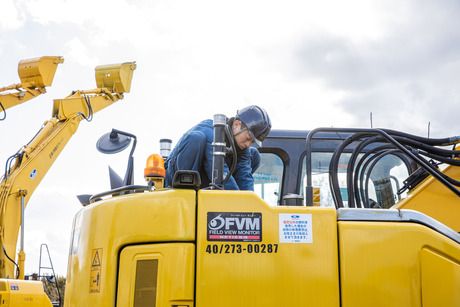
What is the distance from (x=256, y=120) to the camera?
3990 millimetres

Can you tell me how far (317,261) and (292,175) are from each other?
229cm

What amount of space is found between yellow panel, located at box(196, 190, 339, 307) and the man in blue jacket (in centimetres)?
76

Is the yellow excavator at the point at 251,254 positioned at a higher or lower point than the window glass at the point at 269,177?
lower

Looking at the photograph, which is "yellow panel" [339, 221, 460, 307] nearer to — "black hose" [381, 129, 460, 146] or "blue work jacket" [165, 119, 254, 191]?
"black hose" [381, 129, 460, 146]

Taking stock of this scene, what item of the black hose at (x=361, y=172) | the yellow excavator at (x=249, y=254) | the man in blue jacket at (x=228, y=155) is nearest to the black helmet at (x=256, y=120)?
the man in blue jacket at (x=228, y=155)

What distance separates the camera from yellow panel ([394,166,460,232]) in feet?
13.3

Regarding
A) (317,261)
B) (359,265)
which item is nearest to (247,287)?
(317,261)

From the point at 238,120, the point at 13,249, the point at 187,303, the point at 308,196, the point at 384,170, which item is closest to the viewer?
the point at 187,303

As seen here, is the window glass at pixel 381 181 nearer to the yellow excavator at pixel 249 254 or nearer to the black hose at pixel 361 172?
the black hose at pixel 361 172

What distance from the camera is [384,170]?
5.11 metres

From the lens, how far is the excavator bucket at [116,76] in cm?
1125

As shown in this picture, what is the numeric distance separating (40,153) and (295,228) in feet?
26.7

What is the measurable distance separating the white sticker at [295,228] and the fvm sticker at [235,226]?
0.12 metres

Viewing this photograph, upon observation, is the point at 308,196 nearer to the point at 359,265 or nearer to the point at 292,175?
the point at 359,265
